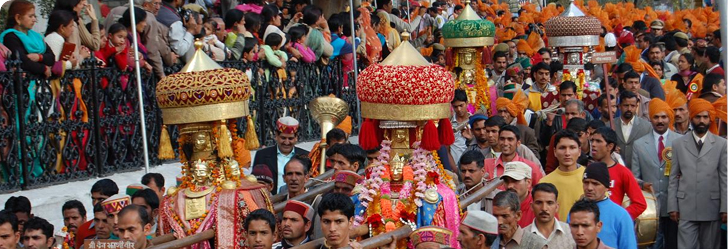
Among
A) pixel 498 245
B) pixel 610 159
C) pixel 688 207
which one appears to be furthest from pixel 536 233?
pixel 688 207

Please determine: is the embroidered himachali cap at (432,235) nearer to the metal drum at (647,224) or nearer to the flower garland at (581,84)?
the metal drum at (647,224)

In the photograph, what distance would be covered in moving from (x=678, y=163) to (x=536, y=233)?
3327mm

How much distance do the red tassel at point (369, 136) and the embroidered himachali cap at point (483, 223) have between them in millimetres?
1332

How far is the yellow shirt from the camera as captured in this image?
9.27m

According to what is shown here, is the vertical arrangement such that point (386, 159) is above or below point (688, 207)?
above

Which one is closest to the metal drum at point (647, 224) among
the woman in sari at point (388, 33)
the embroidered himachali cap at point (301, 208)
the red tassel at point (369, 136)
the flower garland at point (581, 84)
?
the red tassel at point (369, 136)

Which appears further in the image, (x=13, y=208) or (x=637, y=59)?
(x=637, y=59)

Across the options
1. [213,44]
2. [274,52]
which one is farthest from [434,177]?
[274,52]

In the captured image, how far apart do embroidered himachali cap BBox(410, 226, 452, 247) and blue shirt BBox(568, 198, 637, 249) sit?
1.10m

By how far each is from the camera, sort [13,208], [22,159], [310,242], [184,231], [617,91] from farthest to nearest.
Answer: [617,91] < [22,159] < [13,208] < [184,231] < [310,242]

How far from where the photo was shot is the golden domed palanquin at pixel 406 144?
27.4 ft

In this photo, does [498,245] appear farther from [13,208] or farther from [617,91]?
[617,91]

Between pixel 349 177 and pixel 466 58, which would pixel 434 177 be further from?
pixel 466 58

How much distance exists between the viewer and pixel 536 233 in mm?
7949
